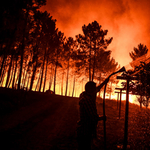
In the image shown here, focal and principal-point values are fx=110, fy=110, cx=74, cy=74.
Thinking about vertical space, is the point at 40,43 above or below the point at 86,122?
above

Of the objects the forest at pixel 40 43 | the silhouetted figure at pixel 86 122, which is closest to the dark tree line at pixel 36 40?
the forest at pixel 40 43

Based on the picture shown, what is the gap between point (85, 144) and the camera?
8.20 feet

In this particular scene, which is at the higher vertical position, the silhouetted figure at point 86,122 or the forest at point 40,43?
the forest at point 40,43

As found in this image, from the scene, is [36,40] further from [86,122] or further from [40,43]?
[86,122]

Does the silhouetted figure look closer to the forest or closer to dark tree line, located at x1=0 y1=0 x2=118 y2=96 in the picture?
the forest

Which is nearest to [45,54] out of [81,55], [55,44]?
[55,44]

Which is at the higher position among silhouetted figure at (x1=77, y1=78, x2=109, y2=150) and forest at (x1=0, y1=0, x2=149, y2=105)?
forest at (x1=0, y1=0, x2=149, y2=105)

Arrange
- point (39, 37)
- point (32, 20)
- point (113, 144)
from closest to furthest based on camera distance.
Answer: point (113, 144) < point (32, 20) < point (39, 37)

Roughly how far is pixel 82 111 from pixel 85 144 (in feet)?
2.42

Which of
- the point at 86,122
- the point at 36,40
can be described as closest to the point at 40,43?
the point at 36,40

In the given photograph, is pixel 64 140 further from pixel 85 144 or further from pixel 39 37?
pixel 39 37

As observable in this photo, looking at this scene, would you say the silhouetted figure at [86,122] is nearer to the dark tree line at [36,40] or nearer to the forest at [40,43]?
the forest at [40,43]

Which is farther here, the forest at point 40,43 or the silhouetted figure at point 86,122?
the forest at point 40,43

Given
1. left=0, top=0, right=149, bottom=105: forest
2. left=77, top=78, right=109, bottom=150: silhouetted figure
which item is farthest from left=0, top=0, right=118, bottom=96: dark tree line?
left=77, top=78, right=109, bottom=150: silhouetted figure
